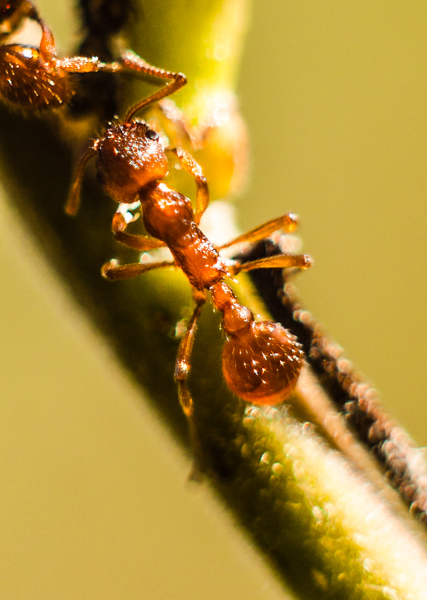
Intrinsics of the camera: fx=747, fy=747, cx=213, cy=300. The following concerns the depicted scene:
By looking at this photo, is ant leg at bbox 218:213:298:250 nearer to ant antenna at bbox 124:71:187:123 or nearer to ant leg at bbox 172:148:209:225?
ant leg at bbox 172:148:209:225

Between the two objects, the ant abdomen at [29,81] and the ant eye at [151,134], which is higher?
the ant abdomen at [29,81]

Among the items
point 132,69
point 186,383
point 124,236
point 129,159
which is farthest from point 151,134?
point 186,383

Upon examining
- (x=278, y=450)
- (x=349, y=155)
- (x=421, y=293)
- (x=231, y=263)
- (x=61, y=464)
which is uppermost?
(x=231, y=263)

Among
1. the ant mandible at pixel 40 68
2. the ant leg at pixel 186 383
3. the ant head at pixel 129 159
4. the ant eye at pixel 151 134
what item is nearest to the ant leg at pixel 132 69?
the ant mandible at pixel 40 68

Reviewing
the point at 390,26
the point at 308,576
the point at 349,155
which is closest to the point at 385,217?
the point at 349,155

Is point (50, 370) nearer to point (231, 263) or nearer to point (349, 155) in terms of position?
point (349, 155)

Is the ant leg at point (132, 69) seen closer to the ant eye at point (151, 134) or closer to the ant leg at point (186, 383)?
the ant eye at point (151, 134)
